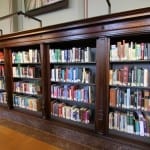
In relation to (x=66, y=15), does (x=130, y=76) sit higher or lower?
lower

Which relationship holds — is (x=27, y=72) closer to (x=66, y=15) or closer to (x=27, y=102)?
(x=27, y=102)

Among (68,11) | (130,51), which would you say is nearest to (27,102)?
(68,11)

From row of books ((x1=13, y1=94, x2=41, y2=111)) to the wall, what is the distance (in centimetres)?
151

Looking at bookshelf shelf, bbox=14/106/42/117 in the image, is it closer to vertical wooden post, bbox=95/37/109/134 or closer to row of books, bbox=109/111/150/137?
vertical wooden post, bbox=95/37/109/134

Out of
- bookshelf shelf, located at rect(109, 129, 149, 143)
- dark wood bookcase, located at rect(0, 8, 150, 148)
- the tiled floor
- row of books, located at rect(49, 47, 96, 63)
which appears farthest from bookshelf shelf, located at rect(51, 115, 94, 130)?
row of books, located at rect(49, 47, 96, 63)

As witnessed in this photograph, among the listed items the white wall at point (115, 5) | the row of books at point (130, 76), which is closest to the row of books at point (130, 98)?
the row of books at point (130, 76)

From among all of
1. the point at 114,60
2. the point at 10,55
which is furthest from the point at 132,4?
the point at 10,55

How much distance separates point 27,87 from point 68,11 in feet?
5.53

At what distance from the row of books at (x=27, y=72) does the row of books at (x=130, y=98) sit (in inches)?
62.6

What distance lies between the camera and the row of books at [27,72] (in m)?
3.51

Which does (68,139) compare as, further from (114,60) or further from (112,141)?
(114,60)

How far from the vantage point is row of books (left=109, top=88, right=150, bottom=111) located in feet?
7.72

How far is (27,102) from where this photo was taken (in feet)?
12.1

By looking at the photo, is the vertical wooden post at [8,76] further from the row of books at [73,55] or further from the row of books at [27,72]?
the row of books at [73,55]
